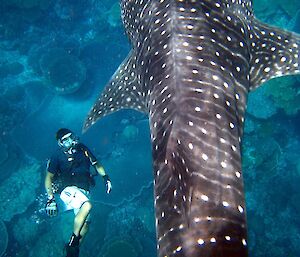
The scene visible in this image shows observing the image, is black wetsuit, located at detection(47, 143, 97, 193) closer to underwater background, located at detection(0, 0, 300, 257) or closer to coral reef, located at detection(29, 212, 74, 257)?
underwater background, located at detection(0, 0, 300, 257)

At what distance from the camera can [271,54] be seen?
14.5 feet

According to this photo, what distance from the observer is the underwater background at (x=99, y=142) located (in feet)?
33.5

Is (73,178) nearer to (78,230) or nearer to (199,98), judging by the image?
(78,230)

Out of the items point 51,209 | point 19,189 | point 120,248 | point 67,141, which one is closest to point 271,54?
point 67,141

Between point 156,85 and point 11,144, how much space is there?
10.7 meters

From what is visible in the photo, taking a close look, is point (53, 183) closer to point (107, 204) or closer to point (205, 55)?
point (107, 204)

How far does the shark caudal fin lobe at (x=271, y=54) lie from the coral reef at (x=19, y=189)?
32.3 ft

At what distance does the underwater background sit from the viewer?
402 inches

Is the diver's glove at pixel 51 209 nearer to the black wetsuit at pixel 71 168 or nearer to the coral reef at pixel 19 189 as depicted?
the black wetsuit at pixel 71 168

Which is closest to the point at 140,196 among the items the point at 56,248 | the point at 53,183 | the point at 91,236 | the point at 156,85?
the point at 91,236

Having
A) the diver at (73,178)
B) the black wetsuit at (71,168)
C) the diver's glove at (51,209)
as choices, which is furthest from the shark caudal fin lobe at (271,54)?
the diver's glove at (51,209)

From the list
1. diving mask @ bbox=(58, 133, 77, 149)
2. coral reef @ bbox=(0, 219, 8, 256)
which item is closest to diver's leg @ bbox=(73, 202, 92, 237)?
diving mask @ bbox=(58, 133, 77, 149)

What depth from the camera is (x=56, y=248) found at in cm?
1052

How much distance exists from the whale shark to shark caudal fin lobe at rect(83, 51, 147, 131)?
0.02 m
